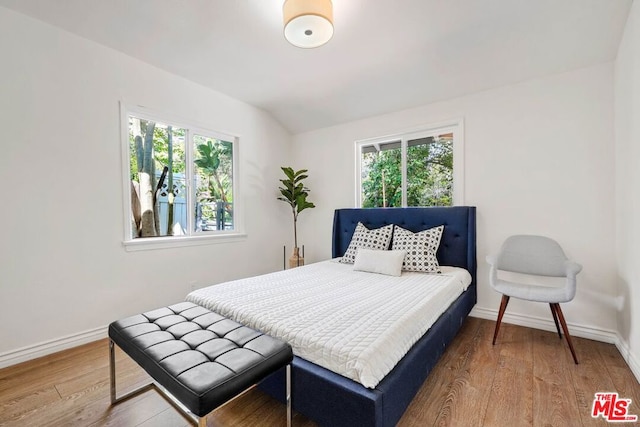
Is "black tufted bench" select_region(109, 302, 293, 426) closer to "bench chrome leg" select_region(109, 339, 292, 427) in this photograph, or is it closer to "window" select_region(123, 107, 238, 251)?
"bench chrome leg" select_region(109, 339, 292, 427)

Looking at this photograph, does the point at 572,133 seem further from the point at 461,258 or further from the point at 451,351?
the point at 451,351

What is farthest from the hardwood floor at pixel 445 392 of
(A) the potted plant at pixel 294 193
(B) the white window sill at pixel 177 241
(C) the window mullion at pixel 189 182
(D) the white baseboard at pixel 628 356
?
(A) the potted plant at pixel 294 193

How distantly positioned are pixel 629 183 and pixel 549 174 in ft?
2.08

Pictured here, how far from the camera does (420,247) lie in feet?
9.04

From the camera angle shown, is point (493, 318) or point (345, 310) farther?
point (493, 318)

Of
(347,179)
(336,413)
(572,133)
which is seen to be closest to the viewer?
(336,413)

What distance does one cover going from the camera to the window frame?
259 centimetres

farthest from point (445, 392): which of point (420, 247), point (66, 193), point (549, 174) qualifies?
point (66, 193)

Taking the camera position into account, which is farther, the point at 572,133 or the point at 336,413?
the point at 572,133

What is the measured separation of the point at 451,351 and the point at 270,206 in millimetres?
2854

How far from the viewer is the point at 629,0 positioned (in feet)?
6.12

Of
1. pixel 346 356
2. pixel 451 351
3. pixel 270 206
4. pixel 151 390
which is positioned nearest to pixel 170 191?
pixel 270 206

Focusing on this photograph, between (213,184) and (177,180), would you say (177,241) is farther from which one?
(213,184)

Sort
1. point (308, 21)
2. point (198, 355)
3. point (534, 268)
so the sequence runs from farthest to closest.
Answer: point (534, 268) → point (308, 21) → point (198, 355)
